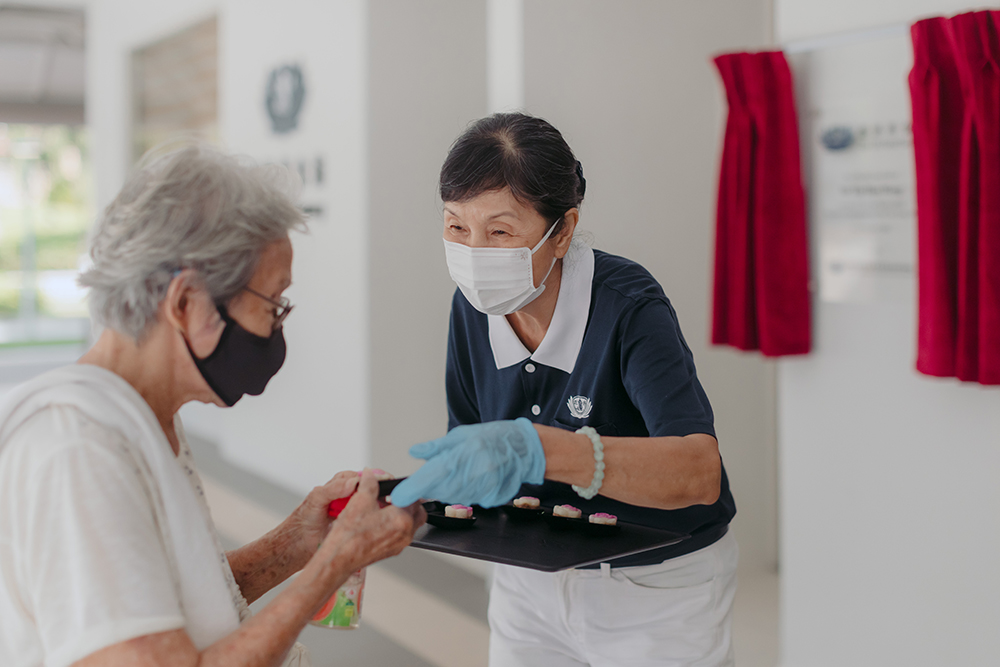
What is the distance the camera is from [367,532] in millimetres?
1106

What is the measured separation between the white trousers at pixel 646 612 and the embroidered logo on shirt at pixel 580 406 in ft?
0.91

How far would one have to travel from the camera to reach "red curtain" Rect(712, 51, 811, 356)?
2.30 metres

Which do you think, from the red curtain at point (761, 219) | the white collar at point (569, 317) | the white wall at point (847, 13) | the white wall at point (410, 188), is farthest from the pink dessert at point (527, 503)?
the white wall at point (410, 188)

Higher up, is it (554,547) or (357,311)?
(357,311)

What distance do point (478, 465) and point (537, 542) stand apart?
26 cm

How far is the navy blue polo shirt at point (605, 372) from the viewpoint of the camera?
1.27 metres

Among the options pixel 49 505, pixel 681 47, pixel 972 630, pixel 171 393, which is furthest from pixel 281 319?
pixel 972 630

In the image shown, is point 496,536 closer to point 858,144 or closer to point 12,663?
point 12,663

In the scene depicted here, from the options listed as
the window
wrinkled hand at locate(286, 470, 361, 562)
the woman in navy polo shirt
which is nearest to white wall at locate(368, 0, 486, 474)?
the woman in navy polo shirt

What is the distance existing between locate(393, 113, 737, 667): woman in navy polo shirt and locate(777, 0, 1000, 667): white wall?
1073 mm

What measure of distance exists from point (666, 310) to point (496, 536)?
46 centimetres

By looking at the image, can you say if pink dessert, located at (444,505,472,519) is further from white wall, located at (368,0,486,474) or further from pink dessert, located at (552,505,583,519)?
white wall, located at (368,0,486,474)

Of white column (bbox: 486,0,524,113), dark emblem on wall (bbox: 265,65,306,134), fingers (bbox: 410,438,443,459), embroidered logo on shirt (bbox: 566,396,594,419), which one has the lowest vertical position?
fingers (bbox: 410,438,443,459)

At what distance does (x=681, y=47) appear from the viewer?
206cm
